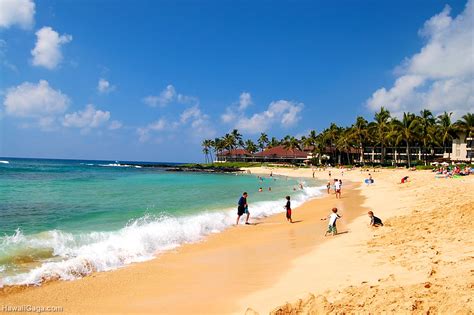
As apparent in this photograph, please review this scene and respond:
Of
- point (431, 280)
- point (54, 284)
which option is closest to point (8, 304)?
point (54, 284)

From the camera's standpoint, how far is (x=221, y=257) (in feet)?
32.8

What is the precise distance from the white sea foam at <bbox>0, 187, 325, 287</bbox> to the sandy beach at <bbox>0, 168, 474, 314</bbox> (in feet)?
1.56

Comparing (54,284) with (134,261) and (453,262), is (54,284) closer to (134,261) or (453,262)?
(134,261)

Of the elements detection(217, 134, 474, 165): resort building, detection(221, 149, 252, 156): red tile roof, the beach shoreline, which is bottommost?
the beach shoreline

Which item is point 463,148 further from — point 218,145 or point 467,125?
point 218,145

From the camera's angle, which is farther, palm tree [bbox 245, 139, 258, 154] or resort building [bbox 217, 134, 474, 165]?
palm tree [bbox 245, 139, 258, 154]

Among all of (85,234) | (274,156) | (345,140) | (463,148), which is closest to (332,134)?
(345,140)

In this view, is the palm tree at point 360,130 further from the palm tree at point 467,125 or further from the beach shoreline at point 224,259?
the beach shoreline at point 224,259

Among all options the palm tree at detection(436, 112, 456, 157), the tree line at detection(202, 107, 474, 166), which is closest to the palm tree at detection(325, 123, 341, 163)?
the tree line at detection(202, 107, 474, 166)

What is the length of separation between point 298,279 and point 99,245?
6573 mm

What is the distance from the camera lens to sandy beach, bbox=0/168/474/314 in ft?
17.4

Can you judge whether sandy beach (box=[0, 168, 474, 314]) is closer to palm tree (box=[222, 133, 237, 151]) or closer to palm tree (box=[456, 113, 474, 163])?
palm tree (box=[456, 113, 474, 163])

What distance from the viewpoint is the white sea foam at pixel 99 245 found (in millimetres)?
8094

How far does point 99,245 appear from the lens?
10734 millimetres
